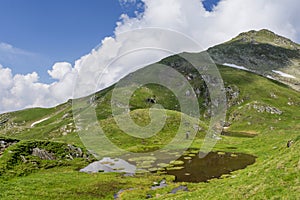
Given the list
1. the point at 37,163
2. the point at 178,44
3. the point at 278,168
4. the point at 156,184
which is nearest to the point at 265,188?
the point at 278,168

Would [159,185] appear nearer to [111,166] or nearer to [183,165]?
[183,165]

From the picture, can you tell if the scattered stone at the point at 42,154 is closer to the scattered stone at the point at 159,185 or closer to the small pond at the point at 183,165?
the small pond at the point at 183,165

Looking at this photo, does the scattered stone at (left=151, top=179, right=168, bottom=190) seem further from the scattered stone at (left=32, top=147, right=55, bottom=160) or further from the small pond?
the scattered stone at (left=32, top=147, right=55, bottom=160)

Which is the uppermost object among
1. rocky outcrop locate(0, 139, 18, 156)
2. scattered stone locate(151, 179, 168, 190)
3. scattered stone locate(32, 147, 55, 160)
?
rocky outcrop locate(0, 139, 18, 156)

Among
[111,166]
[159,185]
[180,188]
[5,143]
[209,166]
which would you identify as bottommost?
[180,188]

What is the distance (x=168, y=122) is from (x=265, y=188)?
111 meters

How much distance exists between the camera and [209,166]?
65.4 metres

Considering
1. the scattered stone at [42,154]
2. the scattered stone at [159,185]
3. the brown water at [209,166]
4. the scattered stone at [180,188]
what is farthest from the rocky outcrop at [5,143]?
the scattered stone at [180,188]

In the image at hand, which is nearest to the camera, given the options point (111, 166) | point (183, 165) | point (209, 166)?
point (209, 166)

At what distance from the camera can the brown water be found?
179 feet

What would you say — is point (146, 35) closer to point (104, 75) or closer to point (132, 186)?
point (104, 75)

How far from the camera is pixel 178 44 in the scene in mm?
49906

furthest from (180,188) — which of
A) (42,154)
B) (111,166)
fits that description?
(42,154)

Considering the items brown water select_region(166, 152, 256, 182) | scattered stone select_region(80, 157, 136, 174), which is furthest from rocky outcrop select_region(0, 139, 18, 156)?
brown water select_region(166, 152, 256, 182)
